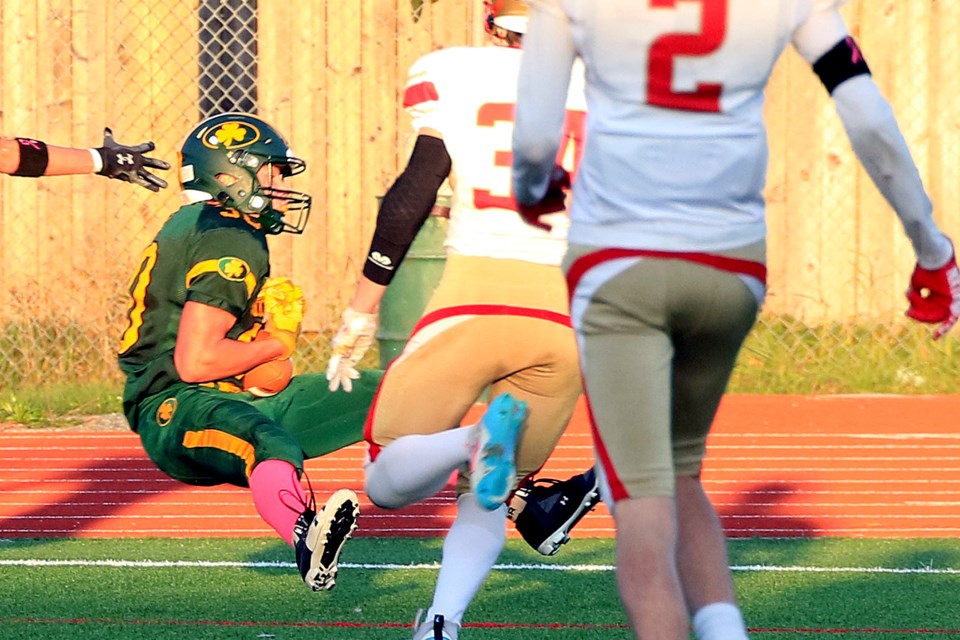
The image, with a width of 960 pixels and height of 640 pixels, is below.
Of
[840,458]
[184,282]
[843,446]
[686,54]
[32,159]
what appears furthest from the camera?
[843,446]

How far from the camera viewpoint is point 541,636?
5.28 meters

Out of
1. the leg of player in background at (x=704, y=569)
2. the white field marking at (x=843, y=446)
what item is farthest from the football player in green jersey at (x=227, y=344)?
the white field marking at (x=843, y=446)

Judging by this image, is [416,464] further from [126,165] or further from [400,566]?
[400,566]

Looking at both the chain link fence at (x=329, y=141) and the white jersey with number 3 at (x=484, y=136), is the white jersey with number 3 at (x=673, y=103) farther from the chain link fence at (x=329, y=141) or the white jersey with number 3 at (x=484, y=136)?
the chain link fence at (x=329, y=141)

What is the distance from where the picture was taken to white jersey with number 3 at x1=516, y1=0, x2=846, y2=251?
3242mm

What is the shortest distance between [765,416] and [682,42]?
26.0 feet

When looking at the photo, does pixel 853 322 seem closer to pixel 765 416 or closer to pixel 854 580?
pixel 765 416

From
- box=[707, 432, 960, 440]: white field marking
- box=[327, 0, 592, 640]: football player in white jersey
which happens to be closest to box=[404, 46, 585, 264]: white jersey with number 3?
box=[327, 0, 592, 640]: football player in white jersey

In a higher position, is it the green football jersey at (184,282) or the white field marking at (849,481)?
the green football jersey at (184,282)

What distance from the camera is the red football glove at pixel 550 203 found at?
11.6ft

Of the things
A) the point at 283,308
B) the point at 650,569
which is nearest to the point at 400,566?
the point at 283,308

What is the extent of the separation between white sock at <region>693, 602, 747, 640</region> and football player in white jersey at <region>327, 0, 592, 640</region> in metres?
0.89

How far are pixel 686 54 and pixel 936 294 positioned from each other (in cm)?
77

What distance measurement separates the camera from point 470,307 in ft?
14.6
